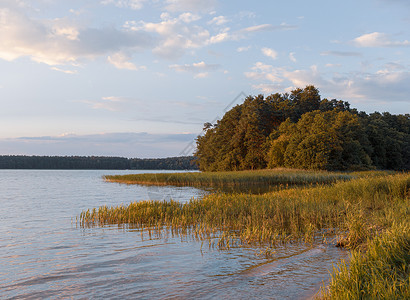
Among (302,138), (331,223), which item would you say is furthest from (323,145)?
(331,223)

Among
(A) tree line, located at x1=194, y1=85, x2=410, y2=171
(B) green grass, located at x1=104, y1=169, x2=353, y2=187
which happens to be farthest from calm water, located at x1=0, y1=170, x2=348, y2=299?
(A) tree line, located at x1=194, y1=85, x2=410, y2=171

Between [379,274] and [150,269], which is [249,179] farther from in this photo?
[379,274]

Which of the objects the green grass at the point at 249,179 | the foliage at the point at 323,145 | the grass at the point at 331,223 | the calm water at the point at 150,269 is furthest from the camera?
the foliage at the point at 323,145

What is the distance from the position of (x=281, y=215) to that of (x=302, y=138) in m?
50.2

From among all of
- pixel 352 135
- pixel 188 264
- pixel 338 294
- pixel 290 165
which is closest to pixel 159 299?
pixel 188 264

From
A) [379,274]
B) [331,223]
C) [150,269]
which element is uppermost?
[379,274]

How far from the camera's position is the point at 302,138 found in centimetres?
6156

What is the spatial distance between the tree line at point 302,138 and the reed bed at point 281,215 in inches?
1612

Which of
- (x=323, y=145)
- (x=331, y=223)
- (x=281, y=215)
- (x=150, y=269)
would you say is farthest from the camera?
(x=323, y=145)

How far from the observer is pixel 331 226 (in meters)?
12.9

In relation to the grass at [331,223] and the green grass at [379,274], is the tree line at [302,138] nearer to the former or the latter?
the grass at [331,223]

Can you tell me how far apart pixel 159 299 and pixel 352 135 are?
63414 millimetres

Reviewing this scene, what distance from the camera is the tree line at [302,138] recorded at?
195ft

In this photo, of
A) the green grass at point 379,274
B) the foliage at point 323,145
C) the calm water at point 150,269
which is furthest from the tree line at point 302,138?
the green grass at point 379,274
